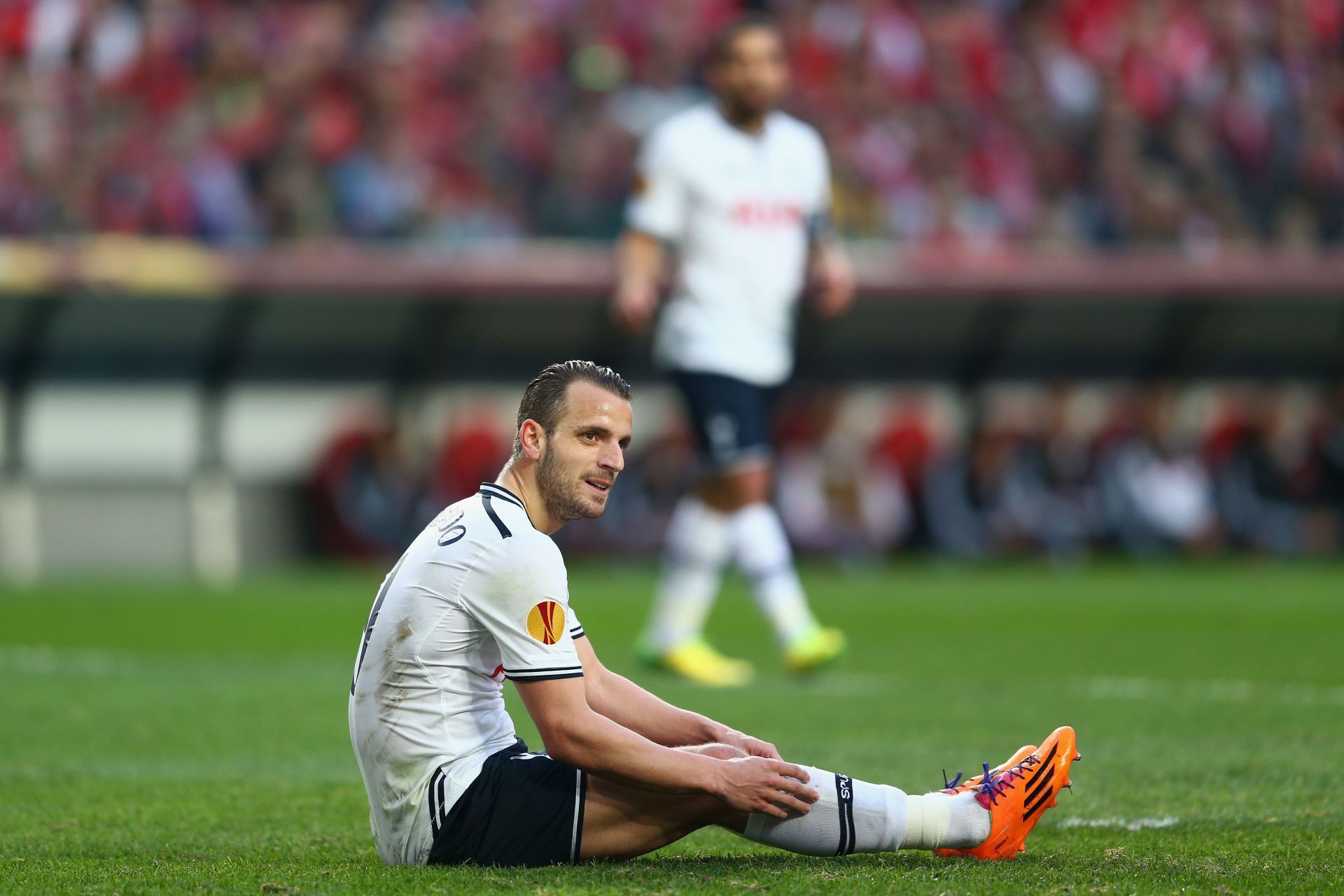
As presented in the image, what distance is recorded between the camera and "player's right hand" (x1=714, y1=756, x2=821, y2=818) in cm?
409

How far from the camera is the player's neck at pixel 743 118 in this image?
8.84 meters

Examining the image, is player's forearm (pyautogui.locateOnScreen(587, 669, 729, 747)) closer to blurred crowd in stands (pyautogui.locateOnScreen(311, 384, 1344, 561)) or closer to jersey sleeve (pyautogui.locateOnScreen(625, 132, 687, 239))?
jersey sleeve (pyautogui.locateOnScreen(625, 132, 687, 239))

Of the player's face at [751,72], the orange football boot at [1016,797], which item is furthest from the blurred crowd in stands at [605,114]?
the orange football boot at [1016,797]

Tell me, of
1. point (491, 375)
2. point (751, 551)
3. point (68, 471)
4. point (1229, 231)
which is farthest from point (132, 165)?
point (1229, 231)

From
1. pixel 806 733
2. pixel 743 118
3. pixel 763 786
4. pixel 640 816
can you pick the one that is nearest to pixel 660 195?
pixel 743 118

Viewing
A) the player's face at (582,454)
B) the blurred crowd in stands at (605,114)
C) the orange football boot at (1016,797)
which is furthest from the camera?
the blurred crowd in stands at (605,114)

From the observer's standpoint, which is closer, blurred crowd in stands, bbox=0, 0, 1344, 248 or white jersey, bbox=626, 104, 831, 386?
white jersey, bbox=626, 104, 831, 386

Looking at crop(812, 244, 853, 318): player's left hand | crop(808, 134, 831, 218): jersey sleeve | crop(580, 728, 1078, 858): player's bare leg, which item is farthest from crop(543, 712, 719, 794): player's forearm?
crop(808, 134, 831, 218): jersey sleeve

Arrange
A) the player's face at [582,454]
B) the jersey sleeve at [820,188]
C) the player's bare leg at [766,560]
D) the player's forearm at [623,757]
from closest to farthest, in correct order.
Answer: the player's forearm at [623,757] → the player's face at [582,454] → the player's bare leg at [766,560] → the jersey sleeve at [820,188]

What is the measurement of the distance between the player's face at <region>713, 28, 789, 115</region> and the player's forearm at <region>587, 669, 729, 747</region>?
15.0 ft

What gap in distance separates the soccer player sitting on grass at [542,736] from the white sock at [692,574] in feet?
14.5

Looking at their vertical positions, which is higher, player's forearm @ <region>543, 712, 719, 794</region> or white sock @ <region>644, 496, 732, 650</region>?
player's forearm @ <region>543, 712, 719, 794</region>

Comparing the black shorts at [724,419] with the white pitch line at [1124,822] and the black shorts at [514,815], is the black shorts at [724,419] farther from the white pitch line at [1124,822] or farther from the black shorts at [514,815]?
the black shorts at [514,815]

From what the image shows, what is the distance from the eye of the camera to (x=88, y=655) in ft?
34.1
